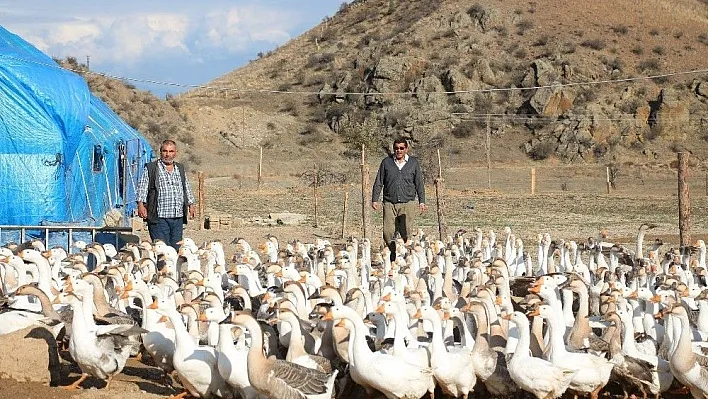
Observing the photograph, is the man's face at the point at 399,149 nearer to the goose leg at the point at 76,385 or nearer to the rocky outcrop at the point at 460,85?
the goose leg at the point at 76,385

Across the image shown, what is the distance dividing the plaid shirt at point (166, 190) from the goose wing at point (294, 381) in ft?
18.1

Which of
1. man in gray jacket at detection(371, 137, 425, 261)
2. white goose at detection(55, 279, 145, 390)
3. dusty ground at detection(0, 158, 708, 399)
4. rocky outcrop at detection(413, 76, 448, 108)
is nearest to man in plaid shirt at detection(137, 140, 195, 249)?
man in gray jacket at detection(371, 137, 425, 261)

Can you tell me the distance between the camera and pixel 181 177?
535 inches

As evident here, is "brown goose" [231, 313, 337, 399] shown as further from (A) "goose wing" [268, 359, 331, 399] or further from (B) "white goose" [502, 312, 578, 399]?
(B) "white goose" [502, 312, 578, 399]

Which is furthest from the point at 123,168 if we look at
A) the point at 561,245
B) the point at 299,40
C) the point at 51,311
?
the point at 299,40

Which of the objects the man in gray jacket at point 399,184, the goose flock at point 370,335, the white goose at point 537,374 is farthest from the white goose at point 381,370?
the man in gray jacket at point 399,184

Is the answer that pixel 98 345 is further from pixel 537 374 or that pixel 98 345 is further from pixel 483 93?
pixel 483 93

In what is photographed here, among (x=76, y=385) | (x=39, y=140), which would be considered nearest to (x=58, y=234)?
(x=39, y=140)

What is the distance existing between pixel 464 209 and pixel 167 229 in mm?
18851

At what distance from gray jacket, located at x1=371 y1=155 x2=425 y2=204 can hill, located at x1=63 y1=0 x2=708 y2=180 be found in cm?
2961

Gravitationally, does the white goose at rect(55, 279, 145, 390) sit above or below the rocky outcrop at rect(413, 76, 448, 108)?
below

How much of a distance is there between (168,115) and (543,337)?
176 feet

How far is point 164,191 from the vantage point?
44.0 ft

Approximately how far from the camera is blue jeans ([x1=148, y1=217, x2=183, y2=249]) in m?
13.8
